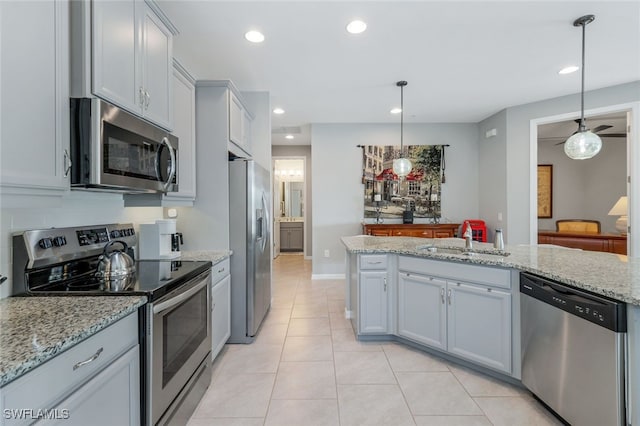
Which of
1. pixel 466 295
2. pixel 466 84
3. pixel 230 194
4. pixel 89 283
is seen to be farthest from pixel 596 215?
pixel 89 283

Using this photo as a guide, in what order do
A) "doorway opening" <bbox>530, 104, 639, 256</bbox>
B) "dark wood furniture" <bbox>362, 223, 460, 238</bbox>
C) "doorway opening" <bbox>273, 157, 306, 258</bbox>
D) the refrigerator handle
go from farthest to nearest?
"doorway opening" <bbox>273, 157, 306, 258</bbox>, "doorway opening" <bbox>530, 104, 639, 256</bbox>, "dark wood furniture" <bbox>362, 223, 460, 238</bbox>, the refrigerator handle

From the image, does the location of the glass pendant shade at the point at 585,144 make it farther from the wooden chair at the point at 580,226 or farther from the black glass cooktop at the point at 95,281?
the wooden chair at the point at 580,226

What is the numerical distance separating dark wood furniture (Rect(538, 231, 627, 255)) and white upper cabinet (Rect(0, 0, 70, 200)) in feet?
19.9

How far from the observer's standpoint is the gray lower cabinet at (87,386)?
0.79 m

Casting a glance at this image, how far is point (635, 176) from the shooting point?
138 inches

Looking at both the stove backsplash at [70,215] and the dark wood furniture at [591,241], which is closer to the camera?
the stove backsplash at [70,215]

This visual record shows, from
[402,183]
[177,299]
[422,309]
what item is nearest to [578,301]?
[422,309]

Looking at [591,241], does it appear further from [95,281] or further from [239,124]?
[95,281]

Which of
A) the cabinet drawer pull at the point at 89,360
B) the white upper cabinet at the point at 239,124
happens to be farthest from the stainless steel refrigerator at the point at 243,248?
the cabinet drawer pull at the point at 89,360

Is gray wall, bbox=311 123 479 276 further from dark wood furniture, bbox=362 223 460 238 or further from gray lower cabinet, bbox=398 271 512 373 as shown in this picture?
gray lower cabinet, bbox=398 271 512 373

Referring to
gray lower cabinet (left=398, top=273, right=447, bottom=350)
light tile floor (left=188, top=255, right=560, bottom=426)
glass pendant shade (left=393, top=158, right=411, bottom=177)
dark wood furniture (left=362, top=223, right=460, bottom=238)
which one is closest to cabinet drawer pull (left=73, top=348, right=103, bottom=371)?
light tile floor (left=188, top=255, right=560, bottom=426)

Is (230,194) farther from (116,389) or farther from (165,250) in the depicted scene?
(116,389)

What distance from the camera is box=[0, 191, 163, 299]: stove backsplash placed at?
1.31m

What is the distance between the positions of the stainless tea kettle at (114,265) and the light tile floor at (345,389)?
3.22 feet
